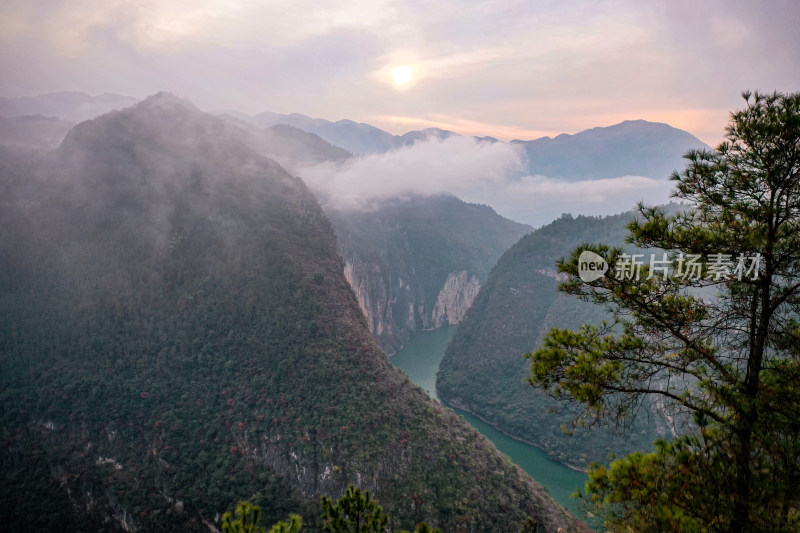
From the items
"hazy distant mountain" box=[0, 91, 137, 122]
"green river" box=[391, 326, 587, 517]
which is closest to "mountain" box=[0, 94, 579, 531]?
"green river" box=[391, 326, 587, 517]

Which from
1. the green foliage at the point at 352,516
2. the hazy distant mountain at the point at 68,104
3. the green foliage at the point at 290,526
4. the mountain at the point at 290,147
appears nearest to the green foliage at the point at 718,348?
the green foliage at the point at 352,516

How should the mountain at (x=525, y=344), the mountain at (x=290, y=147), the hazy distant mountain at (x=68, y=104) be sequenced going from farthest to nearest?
the mountain at (x=290, y=147)
the hazy distant mountain at (x=68, y=104)
the mountain at (x=525, y=344)

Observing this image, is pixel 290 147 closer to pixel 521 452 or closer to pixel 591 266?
pixel 521 452

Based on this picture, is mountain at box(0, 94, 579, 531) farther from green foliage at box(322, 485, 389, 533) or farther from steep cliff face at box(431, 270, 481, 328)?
steep cliff face at box(431, 270, 481, 328)

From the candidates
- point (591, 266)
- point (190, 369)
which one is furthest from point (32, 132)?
point (591, 266)

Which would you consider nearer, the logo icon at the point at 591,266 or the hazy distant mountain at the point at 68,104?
the logo icon at the point at 591,266

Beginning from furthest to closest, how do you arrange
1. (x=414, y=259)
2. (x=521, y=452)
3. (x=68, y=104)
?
1. (x=414, y=259)
2. (x=68, y=104)
3. (x=521, y=452)

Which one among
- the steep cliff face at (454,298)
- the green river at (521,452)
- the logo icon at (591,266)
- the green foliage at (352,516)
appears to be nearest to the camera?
the logo icon at (591,266)

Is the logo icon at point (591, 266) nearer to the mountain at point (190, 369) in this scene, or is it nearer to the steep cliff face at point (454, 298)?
the mountain at point (190, 369)
